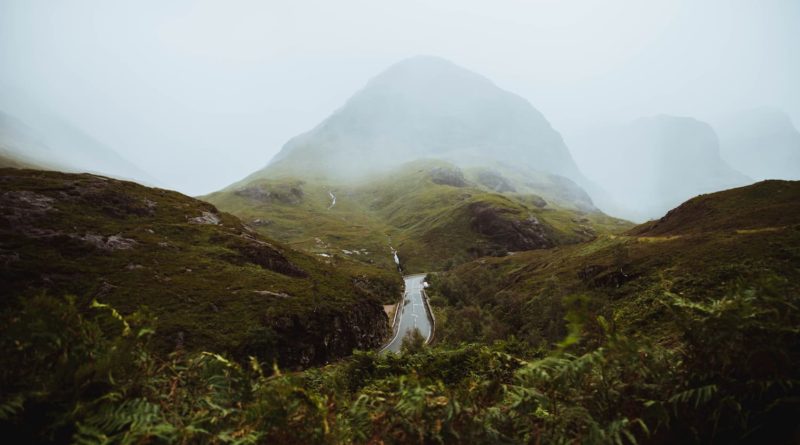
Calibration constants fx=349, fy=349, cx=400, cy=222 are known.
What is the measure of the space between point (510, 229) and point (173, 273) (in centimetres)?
12545

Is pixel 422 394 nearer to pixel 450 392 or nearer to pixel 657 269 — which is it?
pixel 450 392

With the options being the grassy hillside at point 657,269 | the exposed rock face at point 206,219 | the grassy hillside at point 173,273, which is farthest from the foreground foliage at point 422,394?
the exposed rock face at point 206,219

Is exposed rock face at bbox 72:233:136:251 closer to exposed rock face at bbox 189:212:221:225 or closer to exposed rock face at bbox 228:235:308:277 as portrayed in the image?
exposed rock face at bbox 228:235:308:277

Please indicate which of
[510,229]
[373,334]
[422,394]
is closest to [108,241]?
[373,334]

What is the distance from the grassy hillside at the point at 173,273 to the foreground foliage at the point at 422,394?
1894cm

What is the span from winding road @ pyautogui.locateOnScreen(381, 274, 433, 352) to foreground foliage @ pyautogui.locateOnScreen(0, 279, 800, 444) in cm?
5041

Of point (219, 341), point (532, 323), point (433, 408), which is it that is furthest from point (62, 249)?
point (532, 323)

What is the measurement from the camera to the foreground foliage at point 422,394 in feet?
12.7

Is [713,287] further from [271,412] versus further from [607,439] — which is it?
[271,412]

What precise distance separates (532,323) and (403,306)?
44.5m

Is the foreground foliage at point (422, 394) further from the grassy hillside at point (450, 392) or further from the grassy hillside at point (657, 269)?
the grassy hillside at point (657, 269)

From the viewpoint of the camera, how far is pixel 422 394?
460cm

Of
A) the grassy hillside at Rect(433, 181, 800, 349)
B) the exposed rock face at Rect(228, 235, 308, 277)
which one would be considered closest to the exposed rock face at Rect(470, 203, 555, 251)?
the grassy hillside at Rect(433, 181, 800, 349)

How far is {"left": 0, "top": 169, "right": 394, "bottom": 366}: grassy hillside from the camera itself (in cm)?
3136
